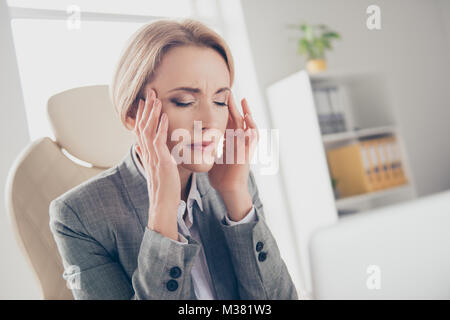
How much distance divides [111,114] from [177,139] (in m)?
0.22

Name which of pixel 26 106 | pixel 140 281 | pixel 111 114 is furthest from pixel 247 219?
pixel 26 106

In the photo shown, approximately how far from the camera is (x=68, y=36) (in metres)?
0.98

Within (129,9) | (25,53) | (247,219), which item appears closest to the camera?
(247,219)

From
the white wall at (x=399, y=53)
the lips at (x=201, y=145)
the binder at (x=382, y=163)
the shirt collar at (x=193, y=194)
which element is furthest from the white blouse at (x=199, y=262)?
the binder at (x=382, y=163)

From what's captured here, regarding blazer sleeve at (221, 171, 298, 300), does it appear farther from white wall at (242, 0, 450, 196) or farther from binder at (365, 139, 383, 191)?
binder at (365, 139, 383, 191)

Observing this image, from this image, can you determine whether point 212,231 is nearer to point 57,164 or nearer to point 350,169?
point 57,164

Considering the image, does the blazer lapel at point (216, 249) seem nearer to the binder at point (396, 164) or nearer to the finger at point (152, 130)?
the finger at point (152, 130)

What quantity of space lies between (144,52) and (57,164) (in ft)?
1.06

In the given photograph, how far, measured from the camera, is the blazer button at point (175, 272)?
2.22ft

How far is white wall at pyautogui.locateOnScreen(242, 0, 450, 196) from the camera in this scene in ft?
6.07

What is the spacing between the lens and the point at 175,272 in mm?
682

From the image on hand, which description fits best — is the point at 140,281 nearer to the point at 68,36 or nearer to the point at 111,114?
the point at 111,114

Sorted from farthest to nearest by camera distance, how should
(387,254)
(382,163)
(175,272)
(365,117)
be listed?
(365,117), (382,163), (175,272), (387,254)

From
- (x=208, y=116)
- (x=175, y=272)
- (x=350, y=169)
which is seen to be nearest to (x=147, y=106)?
(x=208, y=116)
